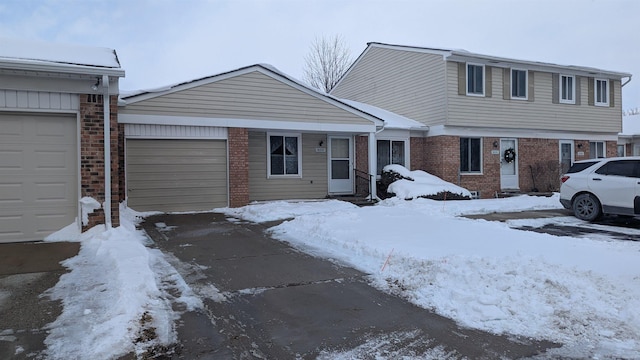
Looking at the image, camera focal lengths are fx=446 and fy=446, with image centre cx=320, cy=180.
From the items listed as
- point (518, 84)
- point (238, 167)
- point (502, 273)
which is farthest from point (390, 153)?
point (502, 273)

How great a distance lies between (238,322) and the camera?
4617mm

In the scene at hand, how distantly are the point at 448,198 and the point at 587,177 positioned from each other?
15.7ft

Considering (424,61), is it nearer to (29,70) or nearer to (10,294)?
(29,70)

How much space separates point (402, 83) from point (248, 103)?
9341 mm

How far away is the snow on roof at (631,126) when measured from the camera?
26.4 meters

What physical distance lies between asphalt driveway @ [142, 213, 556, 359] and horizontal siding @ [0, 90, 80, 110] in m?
3.62

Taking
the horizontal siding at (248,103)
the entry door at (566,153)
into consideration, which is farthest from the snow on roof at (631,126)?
the horizontal siding at (248,103)

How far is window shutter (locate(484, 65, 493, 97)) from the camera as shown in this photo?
1870 centimetres

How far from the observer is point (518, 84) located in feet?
63.9

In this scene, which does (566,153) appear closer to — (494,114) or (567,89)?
(567,89)

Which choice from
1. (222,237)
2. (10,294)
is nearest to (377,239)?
(222,237)

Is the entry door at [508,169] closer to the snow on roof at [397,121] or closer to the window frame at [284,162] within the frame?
the snow on roof at [397,121]

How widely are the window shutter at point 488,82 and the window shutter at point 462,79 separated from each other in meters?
1.10

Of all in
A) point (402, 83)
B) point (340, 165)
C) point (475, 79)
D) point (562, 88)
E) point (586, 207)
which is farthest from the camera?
point (402, 83)
